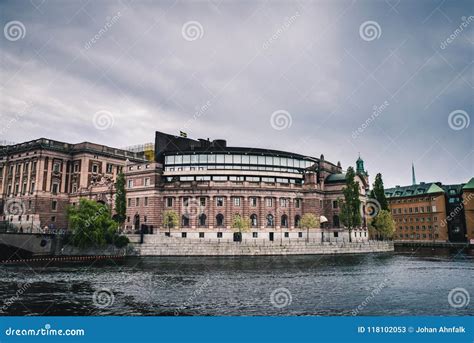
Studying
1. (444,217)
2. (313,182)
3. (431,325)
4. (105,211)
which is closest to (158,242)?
(105,211)

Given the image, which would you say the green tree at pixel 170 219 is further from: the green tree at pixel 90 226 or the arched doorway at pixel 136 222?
the green tree at pixel 90 226

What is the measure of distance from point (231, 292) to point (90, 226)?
138 ft

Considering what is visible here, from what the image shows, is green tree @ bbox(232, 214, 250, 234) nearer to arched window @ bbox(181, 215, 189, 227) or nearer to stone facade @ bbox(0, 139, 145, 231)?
arched window @ bbox(181, 215, 189, 227)

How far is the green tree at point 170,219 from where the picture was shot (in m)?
76.6

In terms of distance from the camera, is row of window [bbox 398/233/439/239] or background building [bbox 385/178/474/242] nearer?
background building [bbox 385/178/474/242]

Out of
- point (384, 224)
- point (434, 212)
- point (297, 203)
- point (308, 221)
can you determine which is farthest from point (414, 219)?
point (308, 221)

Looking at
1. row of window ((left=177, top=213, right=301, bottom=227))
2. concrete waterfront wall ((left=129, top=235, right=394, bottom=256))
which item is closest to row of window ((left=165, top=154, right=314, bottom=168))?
row of window ((left=177, top=213, right=301, bottom=227))

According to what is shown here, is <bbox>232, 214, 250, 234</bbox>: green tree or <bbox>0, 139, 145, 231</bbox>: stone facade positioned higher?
<bbox>0, 139, 145, 231</bbox>: stone facade

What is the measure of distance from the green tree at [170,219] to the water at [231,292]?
34.2 metres

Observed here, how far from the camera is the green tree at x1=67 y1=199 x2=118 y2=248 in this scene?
206 ft

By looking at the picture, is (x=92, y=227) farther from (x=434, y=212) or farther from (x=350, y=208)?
(x=434, y=212)

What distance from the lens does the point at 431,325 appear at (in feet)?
39.5

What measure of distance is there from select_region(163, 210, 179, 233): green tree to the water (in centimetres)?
3418

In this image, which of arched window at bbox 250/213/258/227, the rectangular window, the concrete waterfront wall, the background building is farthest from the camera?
the background building
